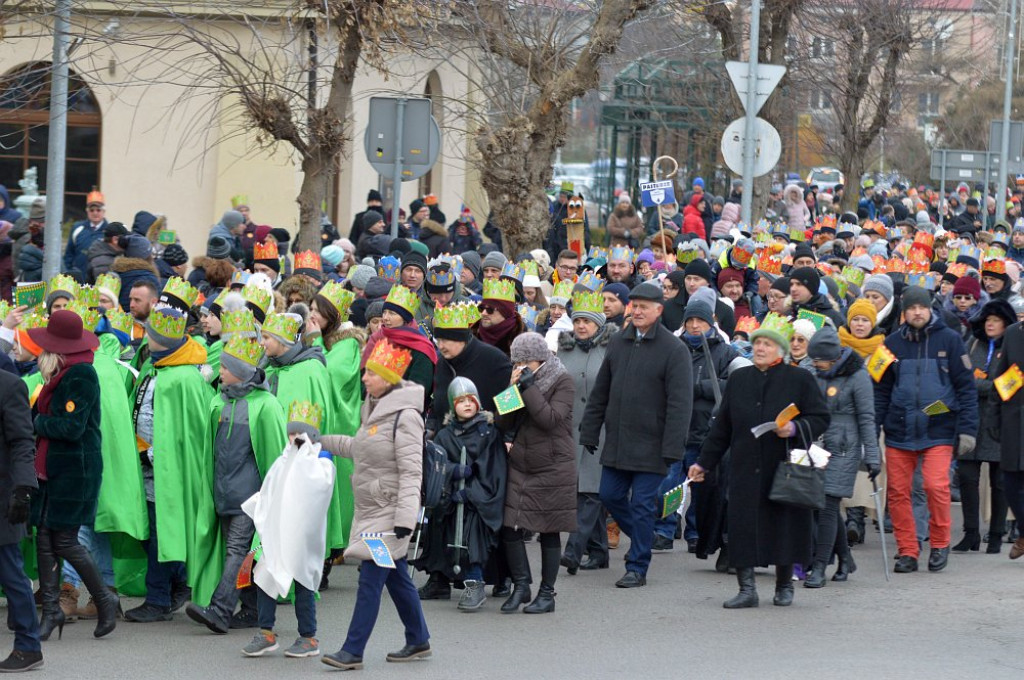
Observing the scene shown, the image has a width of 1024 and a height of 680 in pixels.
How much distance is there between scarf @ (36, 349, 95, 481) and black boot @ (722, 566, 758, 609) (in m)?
4.03

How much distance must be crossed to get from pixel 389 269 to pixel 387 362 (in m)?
6.16

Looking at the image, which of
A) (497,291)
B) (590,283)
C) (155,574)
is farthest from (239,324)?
(590,283)

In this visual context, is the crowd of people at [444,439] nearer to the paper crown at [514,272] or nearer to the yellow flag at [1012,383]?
the yellow flag at [1012,383]

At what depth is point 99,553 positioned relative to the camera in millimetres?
9789

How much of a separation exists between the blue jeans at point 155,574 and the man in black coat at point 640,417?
9.14ft

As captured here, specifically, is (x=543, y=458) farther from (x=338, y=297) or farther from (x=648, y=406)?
(x=338, y=297)

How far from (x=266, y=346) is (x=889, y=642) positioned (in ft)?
12.4

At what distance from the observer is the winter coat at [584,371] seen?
11562 millimetres

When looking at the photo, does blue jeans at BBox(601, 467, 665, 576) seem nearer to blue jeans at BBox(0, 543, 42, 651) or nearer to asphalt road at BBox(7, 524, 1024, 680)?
asphalt road at BBox(7, 524, 1024, 680)

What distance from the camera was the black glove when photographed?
813 centimetres

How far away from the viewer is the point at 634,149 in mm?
38750

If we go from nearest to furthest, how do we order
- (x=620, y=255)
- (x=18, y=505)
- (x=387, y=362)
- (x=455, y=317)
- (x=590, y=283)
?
(x=18, y=505) → (x=387, y=362) → (x=455, y=317) → (x=590, y=283) → (x=620, y=255)

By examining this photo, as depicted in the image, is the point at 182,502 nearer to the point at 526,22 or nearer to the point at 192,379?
the point at 192,379

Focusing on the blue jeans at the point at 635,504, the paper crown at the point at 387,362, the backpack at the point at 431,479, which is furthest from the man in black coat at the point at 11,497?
the blue jeans at the point at 635,504
